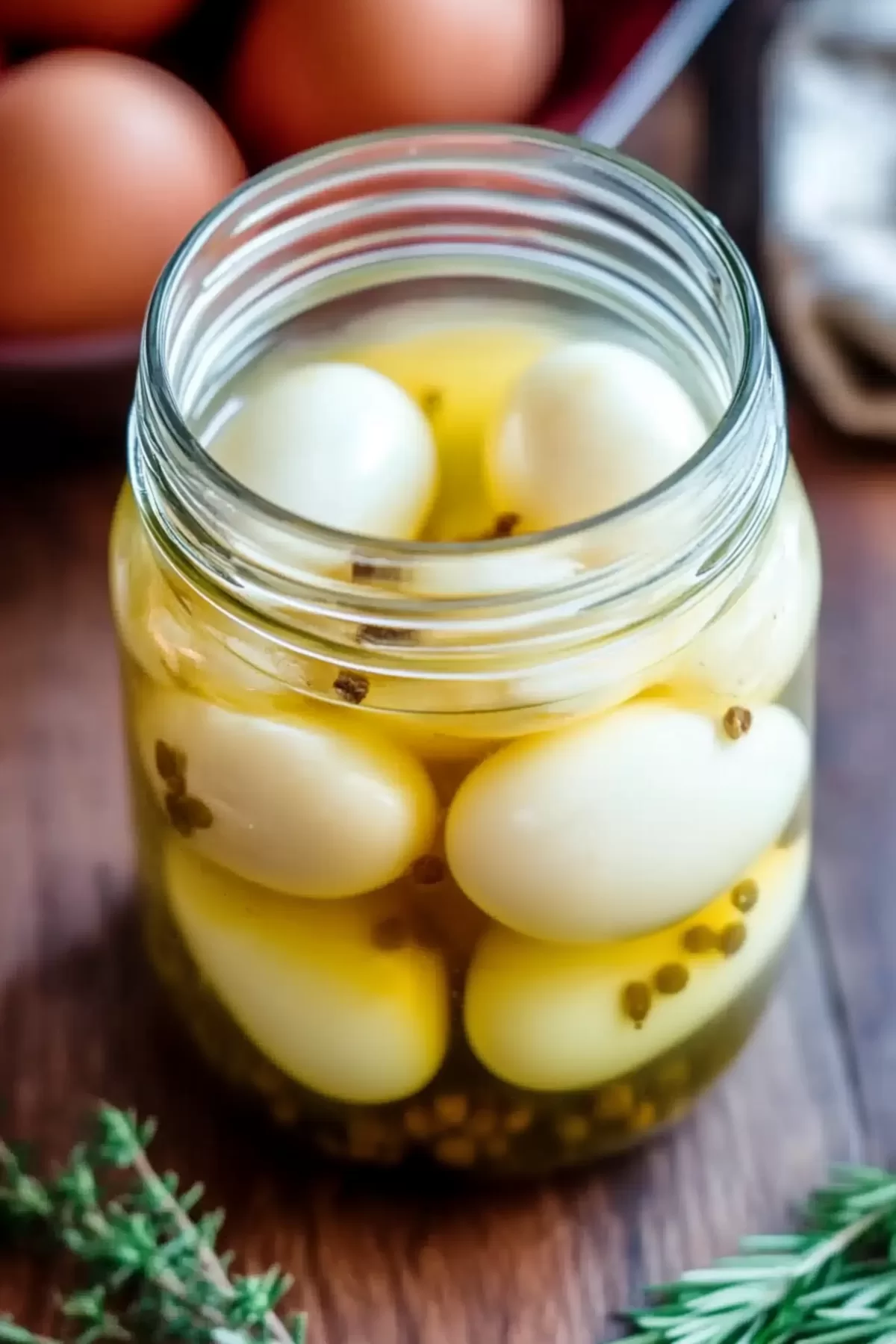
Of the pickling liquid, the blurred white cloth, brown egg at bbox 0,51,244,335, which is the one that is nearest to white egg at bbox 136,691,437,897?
the pickling liquid

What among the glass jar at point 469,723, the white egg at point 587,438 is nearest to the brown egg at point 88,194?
the glass jar at point 469,723

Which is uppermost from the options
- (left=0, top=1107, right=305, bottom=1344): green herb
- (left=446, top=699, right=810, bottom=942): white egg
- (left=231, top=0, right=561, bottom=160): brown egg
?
(left=231, top=0, right=561, bottom=160): brown egg

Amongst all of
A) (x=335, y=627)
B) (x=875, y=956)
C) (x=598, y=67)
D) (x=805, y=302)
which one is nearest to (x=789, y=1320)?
(x=875, y=956)

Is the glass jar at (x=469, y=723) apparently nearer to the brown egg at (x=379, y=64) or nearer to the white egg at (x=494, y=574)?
the white egg at (x=494, y=574)

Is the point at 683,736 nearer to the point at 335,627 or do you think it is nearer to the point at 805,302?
the point at 335,627

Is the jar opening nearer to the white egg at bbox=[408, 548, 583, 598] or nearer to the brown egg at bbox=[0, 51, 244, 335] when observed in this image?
the white egg at bbox=[408, 548, 583, 598]

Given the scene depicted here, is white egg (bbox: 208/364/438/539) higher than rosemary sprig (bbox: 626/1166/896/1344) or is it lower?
higher
